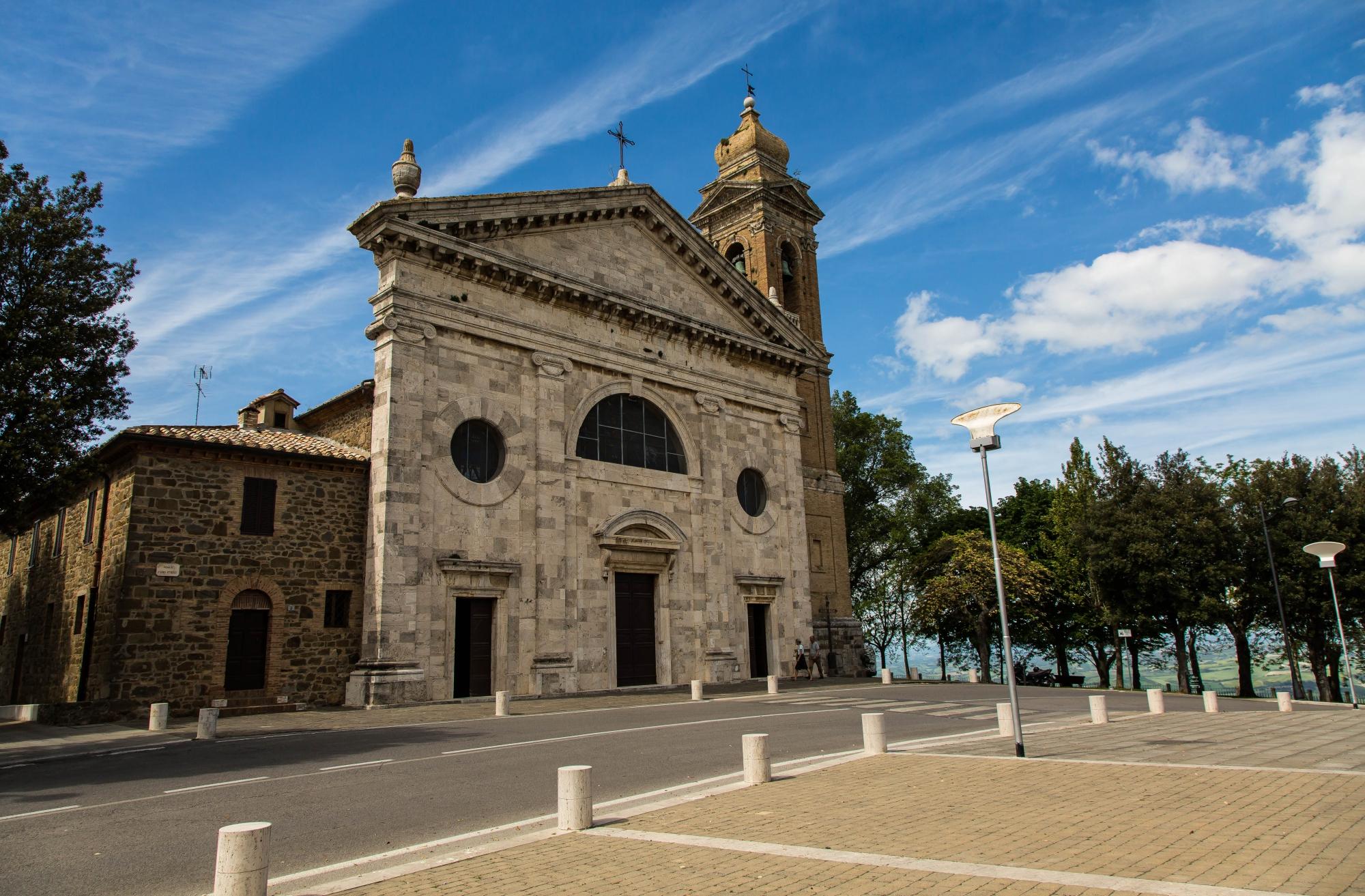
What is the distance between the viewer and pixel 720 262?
30406 mm

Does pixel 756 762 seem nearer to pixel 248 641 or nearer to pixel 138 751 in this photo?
pixel 138 751

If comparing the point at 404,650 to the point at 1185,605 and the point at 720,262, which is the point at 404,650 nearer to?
the point at 720,262

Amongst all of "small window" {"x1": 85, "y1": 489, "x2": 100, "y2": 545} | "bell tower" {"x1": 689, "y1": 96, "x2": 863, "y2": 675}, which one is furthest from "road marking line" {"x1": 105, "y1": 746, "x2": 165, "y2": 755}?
"bell tower" {"x1": 689, "y1": 96, "x2": 863, "y2": 675}

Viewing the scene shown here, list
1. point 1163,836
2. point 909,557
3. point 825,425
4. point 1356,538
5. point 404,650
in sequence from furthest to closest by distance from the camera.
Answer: point 909,557
point 825,425
point 1356,538
point 404,650
point 1163,836

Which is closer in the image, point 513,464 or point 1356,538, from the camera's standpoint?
point 513,464

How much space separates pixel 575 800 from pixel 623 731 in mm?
7511

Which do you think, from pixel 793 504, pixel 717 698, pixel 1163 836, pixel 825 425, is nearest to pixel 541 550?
pixel 717 698

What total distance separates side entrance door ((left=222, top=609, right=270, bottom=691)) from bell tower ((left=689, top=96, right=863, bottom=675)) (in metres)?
19.5

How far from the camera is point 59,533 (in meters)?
24.2

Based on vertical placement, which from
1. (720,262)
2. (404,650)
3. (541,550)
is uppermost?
(720,262)

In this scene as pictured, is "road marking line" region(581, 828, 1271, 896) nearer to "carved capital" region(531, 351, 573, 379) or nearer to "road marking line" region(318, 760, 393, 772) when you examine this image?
"road marking line" region(318, 760, 393, 772)

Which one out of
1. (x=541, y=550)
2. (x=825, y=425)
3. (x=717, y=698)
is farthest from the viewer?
(x=825, y=425)

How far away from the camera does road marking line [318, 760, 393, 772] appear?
10.9 meters

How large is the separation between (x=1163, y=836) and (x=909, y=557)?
46097 mm
